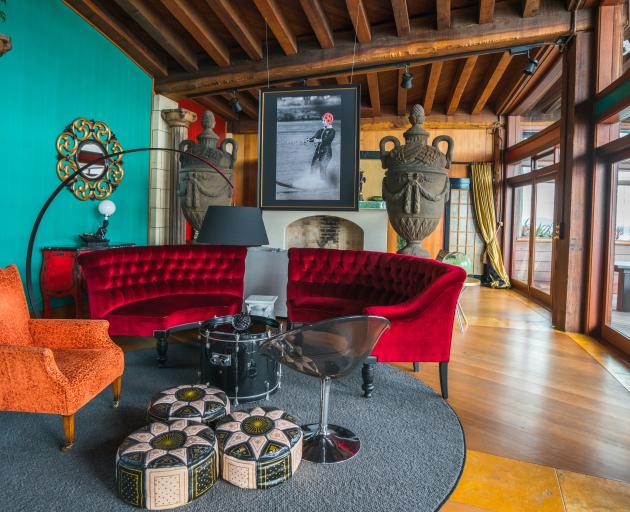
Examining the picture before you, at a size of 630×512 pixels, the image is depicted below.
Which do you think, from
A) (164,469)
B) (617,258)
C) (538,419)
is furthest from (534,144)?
(164,469)

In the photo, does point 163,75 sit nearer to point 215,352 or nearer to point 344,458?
point 215,352

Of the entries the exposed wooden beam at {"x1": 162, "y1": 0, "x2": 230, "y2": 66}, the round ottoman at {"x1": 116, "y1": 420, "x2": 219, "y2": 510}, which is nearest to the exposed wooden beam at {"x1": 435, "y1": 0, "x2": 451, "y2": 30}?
the exposed wooden beam at {"x1": 162, "y1": 0, "x2": 230, "y2": 66}

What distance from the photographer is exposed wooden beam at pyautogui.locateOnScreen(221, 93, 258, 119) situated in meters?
7.23

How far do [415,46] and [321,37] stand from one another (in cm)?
107

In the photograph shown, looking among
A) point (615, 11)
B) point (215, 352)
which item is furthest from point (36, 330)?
point (615, 11)

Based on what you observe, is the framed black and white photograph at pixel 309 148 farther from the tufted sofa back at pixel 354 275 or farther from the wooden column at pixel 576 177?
the wooden column at pixel 576 177

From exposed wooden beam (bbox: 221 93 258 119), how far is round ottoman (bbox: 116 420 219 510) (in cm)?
644

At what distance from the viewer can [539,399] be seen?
106 inches

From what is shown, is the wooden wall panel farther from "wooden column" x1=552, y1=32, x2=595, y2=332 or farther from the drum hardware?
the drum hardware

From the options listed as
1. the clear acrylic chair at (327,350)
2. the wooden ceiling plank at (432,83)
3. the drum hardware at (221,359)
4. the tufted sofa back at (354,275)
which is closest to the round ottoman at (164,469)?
the clear acrylic chair at (327,350)

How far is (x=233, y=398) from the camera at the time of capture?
8.00 ft

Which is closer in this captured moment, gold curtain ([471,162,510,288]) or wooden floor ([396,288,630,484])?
wooden floor ([396,288,630,484])

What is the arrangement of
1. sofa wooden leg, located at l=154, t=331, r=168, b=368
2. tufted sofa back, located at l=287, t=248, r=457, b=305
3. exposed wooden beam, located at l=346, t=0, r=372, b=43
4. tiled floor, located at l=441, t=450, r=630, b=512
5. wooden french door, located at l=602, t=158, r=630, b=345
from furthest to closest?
exposed wooden beam, located at l=346, t=0, r=372, b=43 < wooden french door, located at l=602, t=158, r=630, b=345 < tufted sofa back, located at l=287, t=248, r=457, b=305 < sofa wooden leg, located at l=154, t=331, r=168, b=368 < tiled floor, located at l=441, t=450, r=630, b=512

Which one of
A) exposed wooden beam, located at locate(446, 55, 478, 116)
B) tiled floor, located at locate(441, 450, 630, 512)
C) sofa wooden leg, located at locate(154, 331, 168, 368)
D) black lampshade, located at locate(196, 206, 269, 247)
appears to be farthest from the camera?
exposed wooden beam, located at locate(446, 55, 478, 116)
